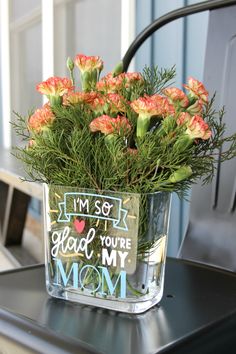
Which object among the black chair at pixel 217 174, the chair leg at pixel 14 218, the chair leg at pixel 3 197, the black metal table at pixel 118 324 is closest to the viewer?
the black metal table at pixel 118 324

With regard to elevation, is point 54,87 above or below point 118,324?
above

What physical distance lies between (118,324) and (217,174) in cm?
52

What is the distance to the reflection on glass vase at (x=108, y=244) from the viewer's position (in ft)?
2.10

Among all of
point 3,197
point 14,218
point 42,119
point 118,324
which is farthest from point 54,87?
point 3,197

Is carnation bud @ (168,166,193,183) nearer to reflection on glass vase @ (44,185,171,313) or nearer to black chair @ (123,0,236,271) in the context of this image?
reflection on glass vase @ (44,185,171,313)

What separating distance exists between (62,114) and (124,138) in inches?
3.6

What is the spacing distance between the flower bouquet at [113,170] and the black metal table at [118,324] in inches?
1.2

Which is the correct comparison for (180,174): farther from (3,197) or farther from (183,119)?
(3,197)

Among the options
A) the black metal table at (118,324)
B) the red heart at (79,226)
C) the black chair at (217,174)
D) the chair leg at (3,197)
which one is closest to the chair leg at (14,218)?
the chair leg at (3,197)

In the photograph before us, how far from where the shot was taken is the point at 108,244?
25.8 inches

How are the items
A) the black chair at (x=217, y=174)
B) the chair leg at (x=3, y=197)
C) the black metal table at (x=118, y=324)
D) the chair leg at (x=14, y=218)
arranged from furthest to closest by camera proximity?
the chair leg at (x=3, y=197) < the chair leg at (x=14, y=218) < the black chair at (x=217, y=174) < the black metal table at (x=118, y=324)

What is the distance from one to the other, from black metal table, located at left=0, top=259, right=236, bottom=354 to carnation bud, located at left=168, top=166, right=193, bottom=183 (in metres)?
0.19

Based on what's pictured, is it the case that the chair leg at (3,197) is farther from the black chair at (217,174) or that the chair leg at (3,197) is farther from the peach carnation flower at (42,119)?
the peach carnation flower at (42,119)

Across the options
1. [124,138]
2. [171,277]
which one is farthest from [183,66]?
[124,138]
